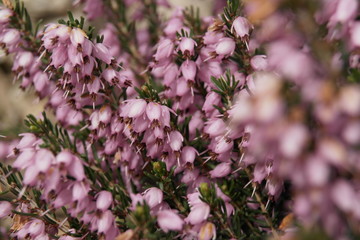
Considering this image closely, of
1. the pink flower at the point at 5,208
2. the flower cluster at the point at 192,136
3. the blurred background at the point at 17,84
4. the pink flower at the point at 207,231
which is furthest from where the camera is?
the blurred background at the point at 17,84

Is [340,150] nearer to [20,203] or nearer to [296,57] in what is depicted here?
[296,57]

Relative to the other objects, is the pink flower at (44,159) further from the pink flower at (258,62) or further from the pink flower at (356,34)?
the pink flower at (356,34)

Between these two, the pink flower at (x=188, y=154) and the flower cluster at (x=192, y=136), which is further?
the pink flower at (x=188, y=154)

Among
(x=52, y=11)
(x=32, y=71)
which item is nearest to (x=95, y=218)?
(x=32, y=71)

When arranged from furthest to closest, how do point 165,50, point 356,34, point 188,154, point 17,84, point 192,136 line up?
point 17,84, point 192,136, point 165,50, point 188,154, point 356,34

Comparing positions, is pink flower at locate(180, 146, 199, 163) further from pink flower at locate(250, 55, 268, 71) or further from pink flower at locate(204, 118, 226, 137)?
pink flower at locate(250, 55, 268, 71)

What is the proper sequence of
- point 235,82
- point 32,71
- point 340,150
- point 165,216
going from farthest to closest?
point 32,71
point 235,82
point 165,216
point 340,150

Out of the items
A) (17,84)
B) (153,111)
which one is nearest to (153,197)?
(153,111)

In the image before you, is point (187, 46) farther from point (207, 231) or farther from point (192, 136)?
point (207, 231)

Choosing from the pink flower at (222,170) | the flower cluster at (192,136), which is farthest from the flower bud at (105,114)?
the pink flower at (222,170)

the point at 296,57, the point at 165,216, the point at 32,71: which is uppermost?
the point at 296,57

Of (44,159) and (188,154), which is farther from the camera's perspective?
(188,154)
